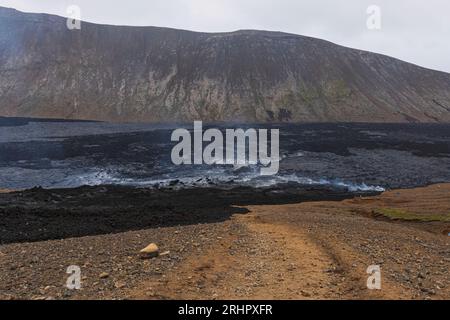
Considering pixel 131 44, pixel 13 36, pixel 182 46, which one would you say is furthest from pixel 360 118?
pixel 13 36

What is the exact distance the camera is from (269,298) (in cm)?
895

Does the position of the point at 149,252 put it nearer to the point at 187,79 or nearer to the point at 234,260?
the point at 234,260

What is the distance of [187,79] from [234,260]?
4062 inches

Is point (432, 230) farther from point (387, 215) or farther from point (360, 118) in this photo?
point (360, 118)

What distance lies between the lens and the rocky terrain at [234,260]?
9492 millimetres

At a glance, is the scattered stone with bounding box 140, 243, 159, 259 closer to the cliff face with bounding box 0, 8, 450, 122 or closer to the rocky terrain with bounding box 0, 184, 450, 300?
the rocky terrain with bounding box 0, 184, 450, 300

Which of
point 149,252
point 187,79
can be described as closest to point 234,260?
point 149,252

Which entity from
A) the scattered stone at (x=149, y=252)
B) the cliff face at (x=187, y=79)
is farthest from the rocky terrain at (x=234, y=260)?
the cliff face at (x=187, y=79)

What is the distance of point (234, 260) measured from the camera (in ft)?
38.8

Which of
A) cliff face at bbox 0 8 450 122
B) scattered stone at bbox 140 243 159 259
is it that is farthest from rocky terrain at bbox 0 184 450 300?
cliff face at bbox 0 8 450 122

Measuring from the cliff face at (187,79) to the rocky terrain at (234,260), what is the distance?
271 ft

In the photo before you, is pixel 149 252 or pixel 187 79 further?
pixel 187 79

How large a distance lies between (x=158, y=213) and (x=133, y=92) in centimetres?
8847

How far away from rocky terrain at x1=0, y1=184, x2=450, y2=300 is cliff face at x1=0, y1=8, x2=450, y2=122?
3253 inches
